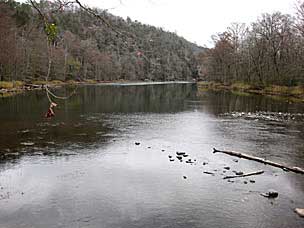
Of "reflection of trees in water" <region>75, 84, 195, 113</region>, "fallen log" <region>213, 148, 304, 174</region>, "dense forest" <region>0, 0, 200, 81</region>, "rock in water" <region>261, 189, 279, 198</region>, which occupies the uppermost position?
"dense forest" <region>0, 0, 200, 81</region>

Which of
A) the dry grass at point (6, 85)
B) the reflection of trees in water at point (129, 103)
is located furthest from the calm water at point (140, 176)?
the dry grass at point (6, 85)

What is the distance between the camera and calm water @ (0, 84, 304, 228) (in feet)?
33.8

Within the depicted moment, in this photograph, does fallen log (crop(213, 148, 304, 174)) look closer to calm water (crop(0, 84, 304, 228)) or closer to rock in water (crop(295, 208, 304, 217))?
calm water (crop(0, 84, 304, 228))

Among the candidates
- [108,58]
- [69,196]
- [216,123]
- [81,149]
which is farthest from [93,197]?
[108,58]

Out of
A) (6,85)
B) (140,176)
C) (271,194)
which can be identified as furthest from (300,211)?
(6,85)

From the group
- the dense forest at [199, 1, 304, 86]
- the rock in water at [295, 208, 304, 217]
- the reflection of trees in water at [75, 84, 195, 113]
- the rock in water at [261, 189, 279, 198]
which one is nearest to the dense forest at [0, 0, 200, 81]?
the reflection of trees in water at [75, 84, 195, 113]

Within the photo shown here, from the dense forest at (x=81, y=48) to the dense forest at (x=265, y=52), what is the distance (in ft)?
50.1

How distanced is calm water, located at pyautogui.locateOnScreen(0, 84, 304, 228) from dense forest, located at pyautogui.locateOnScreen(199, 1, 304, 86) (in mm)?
28331

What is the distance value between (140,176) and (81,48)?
3675 inches

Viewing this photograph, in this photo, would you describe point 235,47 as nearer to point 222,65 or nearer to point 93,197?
point 222,65

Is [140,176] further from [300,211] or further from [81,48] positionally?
[81,48]

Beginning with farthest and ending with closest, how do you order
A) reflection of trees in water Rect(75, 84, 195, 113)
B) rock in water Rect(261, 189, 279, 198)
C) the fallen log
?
reflection of trees in water Rect(75, 84, 195, 113)
the fallen log
rock in water Rect(261, 189, 279, 198)

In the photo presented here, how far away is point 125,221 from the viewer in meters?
9.98

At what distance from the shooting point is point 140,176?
46.2ft
